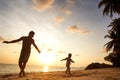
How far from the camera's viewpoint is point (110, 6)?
3353 centimetres

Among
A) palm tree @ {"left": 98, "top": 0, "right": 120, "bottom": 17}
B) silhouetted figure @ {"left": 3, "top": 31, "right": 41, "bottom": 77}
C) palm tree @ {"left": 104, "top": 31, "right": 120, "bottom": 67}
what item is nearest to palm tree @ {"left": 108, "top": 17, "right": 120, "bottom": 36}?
palm tree @ {"left": 104, "top": 31, "right": 120, "bottom": 67}

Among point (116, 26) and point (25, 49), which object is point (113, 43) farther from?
point (25, 49)

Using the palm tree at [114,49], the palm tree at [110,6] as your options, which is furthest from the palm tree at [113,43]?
the palm tree at [110,6]

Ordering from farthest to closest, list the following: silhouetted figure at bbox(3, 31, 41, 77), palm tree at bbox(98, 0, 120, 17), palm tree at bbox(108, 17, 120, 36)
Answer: palm tree at bbox(108, 17, 120, 36)
palm tree at bbox(98, 0, 120, 17)
silhouetted figure at bbox(3, 31, 41, 77)

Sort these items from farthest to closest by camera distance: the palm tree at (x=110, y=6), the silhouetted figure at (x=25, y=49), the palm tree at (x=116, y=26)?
the palm tree at (x=116, y=26) < the palm tree at (x=110, y=6) < the silhouetted figure at (x=25, y=49)

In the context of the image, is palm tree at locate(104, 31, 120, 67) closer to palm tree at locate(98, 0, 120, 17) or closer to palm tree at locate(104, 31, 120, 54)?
palm tree at locate(104, 31, 120, 54)

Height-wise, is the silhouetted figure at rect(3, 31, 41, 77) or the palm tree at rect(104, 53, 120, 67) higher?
the palm tree at rect(104, 53, 120, 67)

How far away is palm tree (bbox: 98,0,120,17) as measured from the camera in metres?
31.8

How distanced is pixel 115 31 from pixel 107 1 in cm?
1261

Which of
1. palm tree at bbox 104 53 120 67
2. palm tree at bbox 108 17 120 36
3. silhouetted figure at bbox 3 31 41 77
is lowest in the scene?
silhouetted figure at bbox 3 31 41 77

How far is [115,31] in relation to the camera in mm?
43906

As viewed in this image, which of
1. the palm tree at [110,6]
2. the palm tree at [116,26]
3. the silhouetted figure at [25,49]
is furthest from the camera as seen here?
the palm tree at [116,26]

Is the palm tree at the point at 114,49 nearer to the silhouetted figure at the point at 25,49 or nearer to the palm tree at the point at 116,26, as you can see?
the palm tree at the point at 116,26

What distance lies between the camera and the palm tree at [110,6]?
104ft
